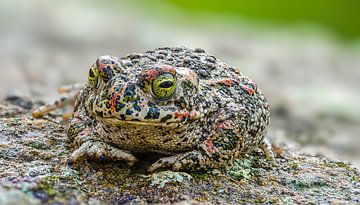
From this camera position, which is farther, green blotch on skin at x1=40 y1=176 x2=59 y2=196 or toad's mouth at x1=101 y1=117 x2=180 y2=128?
toad's mouth at x1=101 y1=117 x2=180 y2=128

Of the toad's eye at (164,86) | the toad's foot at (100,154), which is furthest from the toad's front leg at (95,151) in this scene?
the toad's eye at (164,86)

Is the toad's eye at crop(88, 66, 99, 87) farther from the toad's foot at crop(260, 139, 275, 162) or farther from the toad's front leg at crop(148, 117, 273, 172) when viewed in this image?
the toad's foot at crop(260, 139, 275, 162)

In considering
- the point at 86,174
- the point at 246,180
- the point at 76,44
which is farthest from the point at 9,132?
the point at 76,44

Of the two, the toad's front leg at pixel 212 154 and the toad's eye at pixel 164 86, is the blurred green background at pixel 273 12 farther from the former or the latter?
the toad's eye at pixel 164 86

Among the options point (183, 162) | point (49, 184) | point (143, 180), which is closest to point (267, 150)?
point (183, 162)

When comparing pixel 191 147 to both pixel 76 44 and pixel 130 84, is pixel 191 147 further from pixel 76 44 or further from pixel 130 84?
pixel 76 44

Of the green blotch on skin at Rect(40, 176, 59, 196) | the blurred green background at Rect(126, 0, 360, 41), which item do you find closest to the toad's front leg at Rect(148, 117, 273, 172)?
the green blotch on skin at Rect(40, 176, 59, 196)
